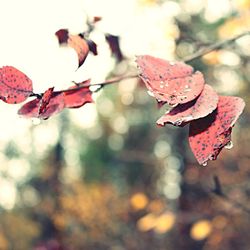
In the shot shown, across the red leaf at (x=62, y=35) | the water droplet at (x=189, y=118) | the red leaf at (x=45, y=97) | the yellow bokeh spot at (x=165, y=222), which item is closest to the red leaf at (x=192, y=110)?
the water droplet at (x=189, y=118)

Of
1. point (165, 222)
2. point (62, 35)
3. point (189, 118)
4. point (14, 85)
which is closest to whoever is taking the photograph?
point (189, 118)

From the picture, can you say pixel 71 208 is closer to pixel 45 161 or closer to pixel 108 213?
pixel 108 213

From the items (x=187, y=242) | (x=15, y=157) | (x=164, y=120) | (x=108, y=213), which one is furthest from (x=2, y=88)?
(x=15, y=157)

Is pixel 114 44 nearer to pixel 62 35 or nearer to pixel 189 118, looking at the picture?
pixel 62 35

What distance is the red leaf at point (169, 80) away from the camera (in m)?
0.74

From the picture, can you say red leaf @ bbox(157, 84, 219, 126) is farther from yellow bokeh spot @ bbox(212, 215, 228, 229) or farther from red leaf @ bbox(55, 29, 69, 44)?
yellow bokeh spot @ bbox(212, 215, 228, 229)

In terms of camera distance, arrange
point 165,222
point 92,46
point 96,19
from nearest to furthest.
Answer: point 92,46 < point 96,19 < point 165,222

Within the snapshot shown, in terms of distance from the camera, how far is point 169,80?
786 millimetres

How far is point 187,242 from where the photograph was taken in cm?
842

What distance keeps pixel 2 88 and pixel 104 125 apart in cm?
2347

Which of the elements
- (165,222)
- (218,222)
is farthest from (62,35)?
(218,222)

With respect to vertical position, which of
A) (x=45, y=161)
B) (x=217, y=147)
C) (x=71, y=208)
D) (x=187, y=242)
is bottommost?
(x=45, y=161)

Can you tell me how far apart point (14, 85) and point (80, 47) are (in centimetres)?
19

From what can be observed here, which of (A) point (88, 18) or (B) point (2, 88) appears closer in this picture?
(B) point (2, 88)
